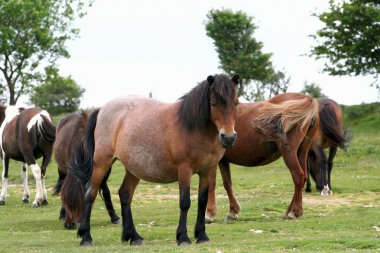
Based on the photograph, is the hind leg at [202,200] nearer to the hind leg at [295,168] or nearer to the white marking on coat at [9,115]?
the hind leg at [295,168]

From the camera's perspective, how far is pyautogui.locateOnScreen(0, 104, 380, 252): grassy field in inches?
402

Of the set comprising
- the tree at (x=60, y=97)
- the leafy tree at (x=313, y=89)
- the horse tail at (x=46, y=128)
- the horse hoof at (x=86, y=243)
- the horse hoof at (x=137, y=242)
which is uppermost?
the leafy tree at (x=313, y=89)

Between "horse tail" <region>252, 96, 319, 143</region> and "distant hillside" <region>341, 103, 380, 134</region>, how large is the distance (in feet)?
69.1

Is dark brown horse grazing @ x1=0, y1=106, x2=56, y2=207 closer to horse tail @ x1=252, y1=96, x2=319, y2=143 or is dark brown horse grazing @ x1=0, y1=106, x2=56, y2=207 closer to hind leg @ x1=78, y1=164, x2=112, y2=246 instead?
horse tail @ x1=252, y1=96, x2=319, y2=143

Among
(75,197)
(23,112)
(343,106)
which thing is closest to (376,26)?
(343,106)

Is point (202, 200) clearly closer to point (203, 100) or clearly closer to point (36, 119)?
point (203, 100)

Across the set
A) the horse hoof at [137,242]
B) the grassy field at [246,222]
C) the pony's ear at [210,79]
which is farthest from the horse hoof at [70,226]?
the pony's ear at [210,79]

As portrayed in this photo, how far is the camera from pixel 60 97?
77938 millimetres

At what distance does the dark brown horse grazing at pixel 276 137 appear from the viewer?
13.7 meters

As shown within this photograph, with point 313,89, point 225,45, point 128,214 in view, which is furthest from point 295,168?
point 313,89

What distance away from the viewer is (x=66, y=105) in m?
78.0

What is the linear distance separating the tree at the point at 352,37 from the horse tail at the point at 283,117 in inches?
903

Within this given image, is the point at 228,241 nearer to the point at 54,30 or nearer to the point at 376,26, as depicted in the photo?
the point at 376,26

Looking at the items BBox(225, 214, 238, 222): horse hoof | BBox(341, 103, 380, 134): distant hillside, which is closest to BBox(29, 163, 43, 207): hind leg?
BBox(225, 214, 238, 222): horse hoof
